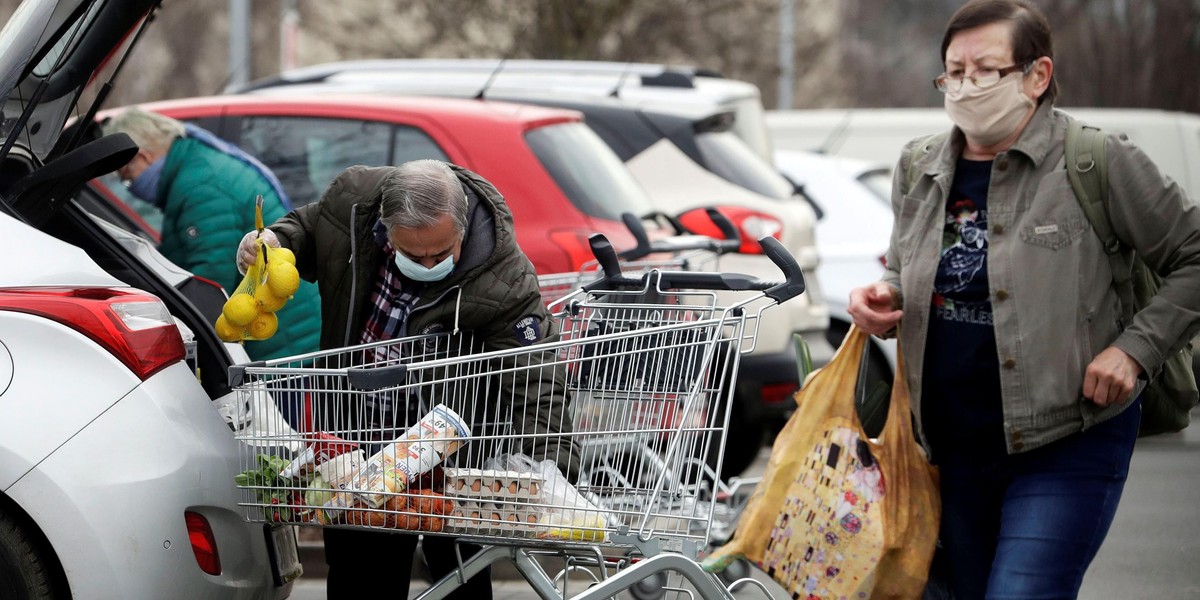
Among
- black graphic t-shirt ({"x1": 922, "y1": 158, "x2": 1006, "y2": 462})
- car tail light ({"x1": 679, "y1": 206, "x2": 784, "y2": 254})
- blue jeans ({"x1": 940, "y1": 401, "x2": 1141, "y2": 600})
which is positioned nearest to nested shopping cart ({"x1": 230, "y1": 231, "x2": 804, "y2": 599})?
black graphic t-shirt ({"x1": 922, "y1": 158, "x2": 1006, "y2": 462})

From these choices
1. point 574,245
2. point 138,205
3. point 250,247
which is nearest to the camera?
point 250,247

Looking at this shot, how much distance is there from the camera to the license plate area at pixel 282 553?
3539 millimetres

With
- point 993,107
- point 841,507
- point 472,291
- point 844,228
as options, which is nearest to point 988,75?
point 993,107

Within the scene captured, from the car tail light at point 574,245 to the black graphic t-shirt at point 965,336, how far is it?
269 centimetres

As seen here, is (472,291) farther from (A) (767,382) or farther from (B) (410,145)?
(A) (767,382)

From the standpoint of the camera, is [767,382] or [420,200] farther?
[767,382]

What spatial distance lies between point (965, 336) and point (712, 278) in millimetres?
713

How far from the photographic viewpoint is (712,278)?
12.6 feet

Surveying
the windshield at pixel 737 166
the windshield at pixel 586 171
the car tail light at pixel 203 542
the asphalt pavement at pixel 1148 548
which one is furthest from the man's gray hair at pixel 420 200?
the windshield at pixel 737 166

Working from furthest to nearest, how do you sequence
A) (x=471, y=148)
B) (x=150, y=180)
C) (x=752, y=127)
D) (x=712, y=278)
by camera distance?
(x=752, y=127)
(x=471, y=148)
(x=150, y=180)
(x=712, y=278)

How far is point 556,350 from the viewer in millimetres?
3328

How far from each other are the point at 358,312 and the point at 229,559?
2.17 feet

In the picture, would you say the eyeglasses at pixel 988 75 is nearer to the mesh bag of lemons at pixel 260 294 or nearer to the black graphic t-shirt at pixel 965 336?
the black graphic t-shirt at pixel 965 336

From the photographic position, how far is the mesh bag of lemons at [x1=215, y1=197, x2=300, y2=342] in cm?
341
